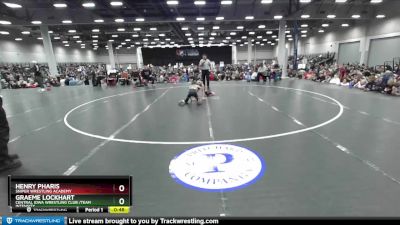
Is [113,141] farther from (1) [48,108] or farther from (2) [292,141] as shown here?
(1) [48,108]

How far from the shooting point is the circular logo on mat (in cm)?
351

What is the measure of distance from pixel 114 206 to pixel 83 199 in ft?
0.92

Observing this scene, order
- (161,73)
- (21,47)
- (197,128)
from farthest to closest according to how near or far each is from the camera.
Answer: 1. (21,47)
2. (161,73)
3. (197,128)

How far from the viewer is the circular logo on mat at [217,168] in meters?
3.51

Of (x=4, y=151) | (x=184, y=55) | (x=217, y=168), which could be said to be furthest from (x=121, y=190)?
(x=184, y=55)

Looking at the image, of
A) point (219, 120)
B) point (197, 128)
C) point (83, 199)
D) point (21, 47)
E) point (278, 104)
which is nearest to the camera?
point (83, 199)

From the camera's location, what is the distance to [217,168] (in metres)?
3.95

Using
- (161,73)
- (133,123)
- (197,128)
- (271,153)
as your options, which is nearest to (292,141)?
(271,153)

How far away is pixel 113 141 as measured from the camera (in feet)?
18.1
